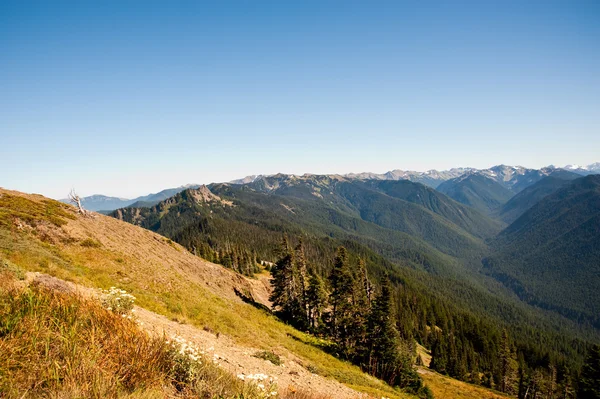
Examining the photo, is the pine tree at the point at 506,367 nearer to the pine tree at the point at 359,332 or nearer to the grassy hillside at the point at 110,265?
the pine tree at the point at 359,332

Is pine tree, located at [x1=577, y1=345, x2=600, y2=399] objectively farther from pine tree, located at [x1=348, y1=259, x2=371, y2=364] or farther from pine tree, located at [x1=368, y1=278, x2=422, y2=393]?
pine tree, located at [x1=348, y1=259, x2=371, y2=364]

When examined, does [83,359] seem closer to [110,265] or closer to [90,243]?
[110,265]

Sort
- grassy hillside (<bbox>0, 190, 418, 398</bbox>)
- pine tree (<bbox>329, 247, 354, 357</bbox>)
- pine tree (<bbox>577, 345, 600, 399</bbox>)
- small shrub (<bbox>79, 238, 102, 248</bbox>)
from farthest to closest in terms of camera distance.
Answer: pine tree (<bbox>577, 345, 600, 399</bbox>), pine tree (<bbox>329, 247, 354, 357</bbox>), small shrub (<bbox>79, 238, 102, 248</bbox>), grassy hillside (<bbox>0, 190, 418, 398</bbox>)

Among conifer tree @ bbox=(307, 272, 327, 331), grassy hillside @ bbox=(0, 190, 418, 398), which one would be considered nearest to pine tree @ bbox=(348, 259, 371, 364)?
conifer tree @ bbox=(307, 272, 327, 331)

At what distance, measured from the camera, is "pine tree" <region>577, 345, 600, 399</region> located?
51409 mm

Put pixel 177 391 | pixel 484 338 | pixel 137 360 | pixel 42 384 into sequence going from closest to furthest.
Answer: pixel 42 384 → pixel 137 360 → pixel 177 391 → pixel 484 338

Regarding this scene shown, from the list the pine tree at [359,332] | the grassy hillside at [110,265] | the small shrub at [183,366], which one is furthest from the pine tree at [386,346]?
the small shrub at [183,366]

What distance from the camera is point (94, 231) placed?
3067 centimetres

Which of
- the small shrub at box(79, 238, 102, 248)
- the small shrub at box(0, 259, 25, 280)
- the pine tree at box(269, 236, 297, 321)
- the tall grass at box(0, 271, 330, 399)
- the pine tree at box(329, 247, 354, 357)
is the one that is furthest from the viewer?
the pine tree at box(269, 236, 297, 321)

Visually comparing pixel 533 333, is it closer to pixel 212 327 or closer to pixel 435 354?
pixel 435 354

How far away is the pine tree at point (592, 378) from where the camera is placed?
169 ft

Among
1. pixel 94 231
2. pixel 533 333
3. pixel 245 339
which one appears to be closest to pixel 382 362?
pixel 245 339

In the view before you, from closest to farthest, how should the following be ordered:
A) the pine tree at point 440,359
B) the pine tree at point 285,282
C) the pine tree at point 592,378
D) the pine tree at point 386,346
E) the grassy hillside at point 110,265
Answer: the grassy hillside at point 110,265
the pine tree at point 386,346
the pine tree at point 592,378
the pine tree at point 285,282
the pine tree at point 440,359

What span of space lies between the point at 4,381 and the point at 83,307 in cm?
237
